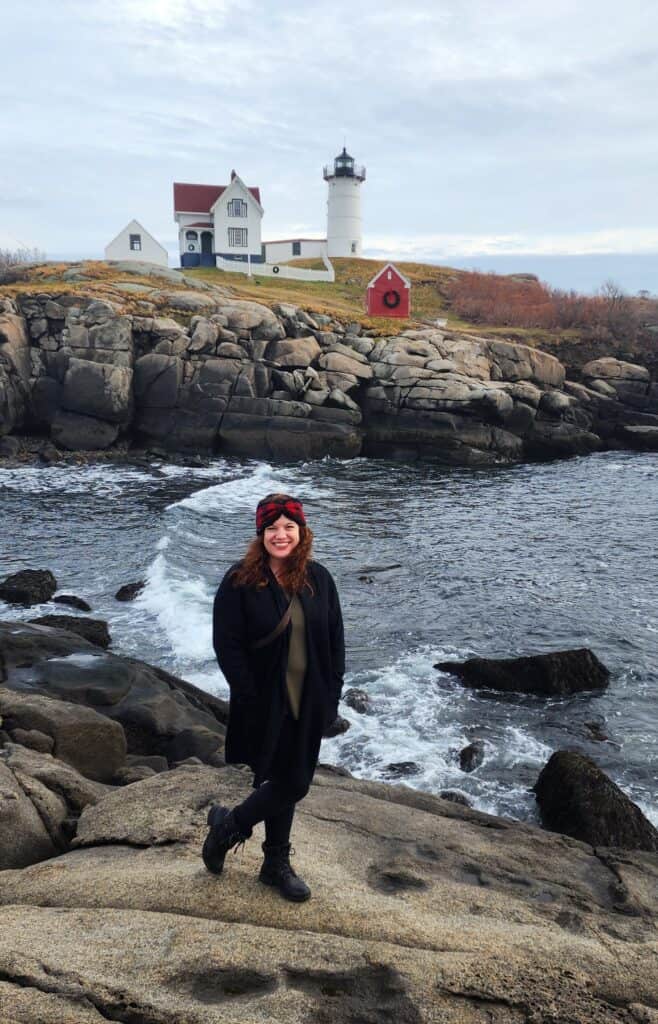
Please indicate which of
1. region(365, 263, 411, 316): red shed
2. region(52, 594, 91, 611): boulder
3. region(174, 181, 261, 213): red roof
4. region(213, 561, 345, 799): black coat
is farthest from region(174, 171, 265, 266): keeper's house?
region(213, 561, 345, 799): black coat

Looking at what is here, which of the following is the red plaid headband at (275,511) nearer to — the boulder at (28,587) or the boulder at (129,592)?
the boulder at (129,592)

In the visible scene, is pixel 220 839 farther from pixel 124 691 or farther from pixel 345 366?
pixel 345 366

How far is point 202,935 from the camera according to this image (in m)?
5.25

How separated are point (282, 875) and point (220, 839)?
549 mm

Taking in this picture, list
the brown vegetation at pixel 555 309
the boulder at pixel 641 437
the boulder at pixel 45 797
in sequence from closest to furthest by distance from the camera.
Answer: the boulder at pixel 45 797, the boulder at pixel 641 437, the brown vegetation at pixel 555 309

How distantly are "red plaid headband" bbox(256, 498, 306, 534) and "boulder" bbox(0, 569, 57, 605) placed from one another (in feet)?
54.7

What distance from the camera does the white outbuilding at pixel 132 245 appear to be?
242 feet

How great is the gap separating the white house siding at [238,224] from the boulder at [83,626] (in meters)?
65.3

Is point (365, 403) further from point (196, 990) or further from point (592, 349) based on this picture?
point (196, 990)

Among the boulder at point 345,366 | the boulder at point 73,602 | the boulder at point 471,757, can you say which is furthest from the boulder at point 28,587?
the boulder at point 345,366

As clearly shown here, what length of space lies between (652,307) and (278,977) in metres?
71.2

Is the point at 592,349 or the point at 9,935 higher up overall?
the point at 592,349

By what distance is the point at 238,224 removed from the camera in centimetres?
7694

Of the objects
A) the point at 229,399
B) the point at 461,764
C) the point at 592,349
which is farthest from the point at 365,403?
the point at 461,764
